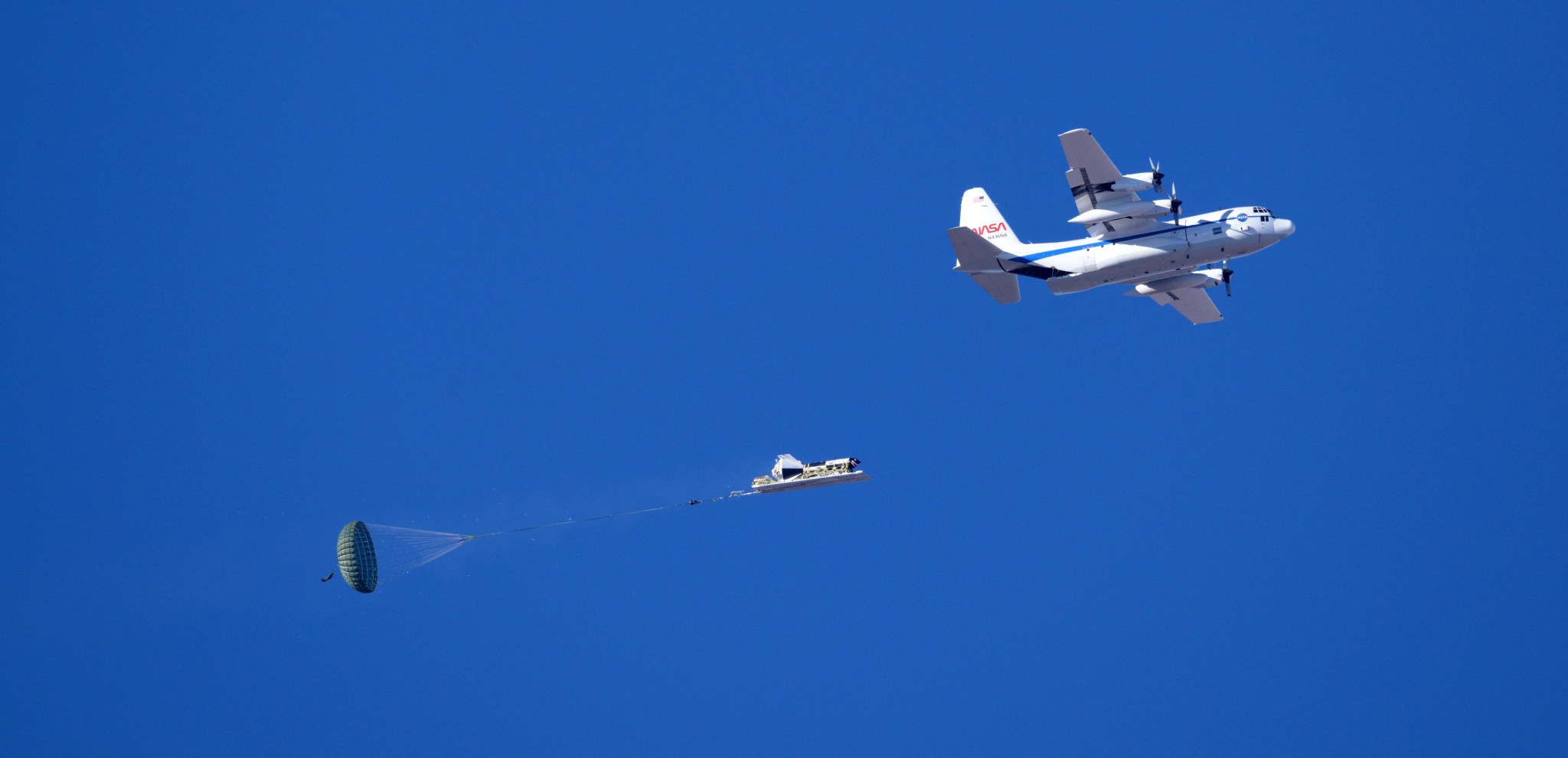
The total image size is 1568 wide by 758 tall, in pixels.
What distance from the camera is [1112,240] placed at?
1848 inches

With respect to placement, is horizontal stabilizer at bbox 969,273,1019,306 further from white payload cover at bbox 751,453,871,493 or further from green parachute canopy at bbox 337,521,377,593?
green parachute canopy at bbox 337,521,377,593

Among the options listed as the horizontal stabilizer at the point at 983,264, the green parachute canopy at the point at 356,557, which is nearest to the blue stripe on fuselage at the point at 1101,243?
the horizontal stabilizer at the point at 983,264

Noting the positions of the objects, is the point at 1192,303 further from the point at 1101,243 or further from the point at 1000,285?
the point at 1000,285

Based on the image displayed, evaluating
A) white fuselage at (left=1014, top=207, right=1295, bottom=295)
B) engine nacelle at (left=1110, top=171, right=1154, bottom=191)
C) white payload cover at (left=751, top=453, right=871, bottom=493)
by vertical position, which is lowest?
white payload cover at (left=751, top=453, right=871, bottom=493)

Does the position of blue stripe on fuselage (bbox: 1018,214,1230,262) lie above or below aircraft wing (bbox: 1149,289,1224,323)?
above

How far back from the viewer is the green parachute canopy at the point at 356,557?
4603cm

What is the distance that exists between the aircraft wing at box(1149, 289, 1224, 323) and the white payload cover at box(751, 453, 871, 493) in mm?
14945

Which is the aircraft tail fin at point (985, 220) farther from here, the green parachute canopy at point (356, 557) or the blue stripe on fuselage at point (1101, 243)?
the green parachute canopy at point (356, 557)

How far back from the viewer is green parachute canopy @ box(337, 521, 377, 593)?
151 feet

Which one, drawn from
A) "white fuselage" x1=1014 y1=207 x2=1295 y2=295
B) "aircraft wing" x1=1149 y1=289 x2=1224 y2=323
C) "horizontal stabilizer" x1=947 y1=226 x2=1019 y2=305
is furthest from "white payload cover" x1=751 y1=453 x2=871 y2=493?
"aircraft wing" x1=1149 y1=289 x2=1224 y2=323

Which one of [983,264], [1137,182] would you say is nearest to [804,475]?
[983,264]

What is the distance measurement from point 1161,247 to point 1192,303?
7.24m

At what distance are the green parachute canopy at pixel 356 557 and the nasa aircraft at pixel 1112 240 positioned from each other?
21359 millimetres

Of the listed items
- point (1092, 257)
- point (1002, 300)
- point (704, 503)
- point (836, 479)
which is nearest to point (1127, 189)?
point (1092, 257)
